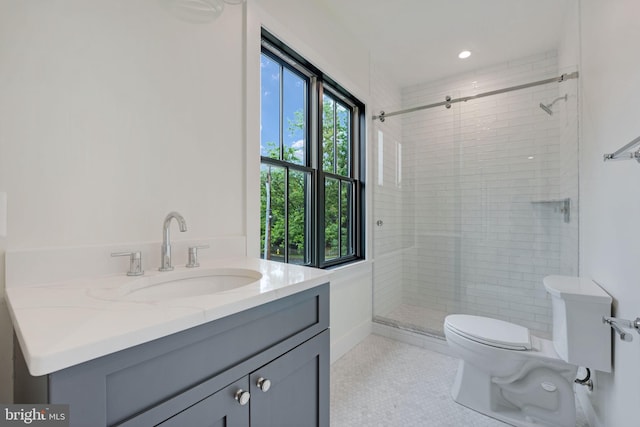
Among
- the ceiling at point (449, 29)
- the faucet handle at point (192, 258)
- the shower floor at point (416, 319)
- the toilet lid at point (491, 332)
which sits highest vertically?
Answer: the ceiling at point (449, 29)

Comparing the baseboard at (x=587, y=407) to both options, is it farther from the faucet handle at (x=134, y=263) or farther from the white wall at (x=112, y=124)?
the faucet handle at (x=134, y=263)

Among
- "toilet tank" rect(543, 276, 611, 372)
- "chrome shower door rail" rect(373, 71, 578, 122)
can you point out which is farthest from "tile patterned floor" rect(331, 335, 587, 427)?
"chrome shower door rail" rect(373, 71, 578, 122)

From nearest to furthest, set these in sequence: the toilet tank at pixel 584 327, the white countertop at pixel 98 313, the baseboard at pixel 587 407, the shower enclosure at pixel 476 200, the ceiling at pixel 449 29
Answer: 1. the white countertop at pixel 98 313
2. the toilet tank at pixel 584 327
3. the baseboard at pixel 587 407
4. the ceiling at pixel 449 29
5. the shower enclosure at pixel 476 200

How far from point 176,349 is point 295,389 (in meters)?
0.45

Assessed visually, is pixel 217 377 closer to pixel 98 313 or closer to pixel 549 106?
pixel 98 313

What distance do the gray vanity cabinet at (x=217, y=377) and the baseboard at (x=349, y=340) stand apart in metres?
1.12

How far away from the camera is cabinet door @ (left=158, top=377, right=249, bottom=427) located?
2.01ft

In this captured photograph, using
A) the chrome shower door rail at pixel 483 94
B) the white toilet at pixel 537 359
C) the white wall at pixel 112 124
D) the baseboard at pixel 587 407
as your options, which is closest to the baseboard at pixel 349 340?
the white toilet at pixel 537 359

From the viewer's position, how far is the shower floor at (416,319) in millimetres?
2430

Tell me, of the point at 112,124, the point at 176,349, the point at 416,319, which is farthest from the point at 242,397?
the point at 416,319

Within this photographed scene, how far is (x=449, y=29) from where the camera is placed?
2326 millimetres

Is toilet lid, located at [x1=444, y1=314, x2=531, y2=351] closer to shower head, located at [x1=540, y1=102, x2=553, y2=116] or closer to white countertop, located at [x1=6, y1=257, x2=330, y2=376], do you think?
white countertop, located at [x1=6, y1=257, x2=330, y2=376]

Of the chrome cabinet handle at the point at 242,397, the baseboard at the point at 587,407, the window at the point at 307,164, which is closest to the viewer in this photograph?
the chrome cabinet handle at the point at 242,397

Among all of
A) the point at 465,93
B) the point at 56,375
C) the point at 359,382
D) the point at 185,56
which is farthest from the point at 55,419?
the point at 465,93
